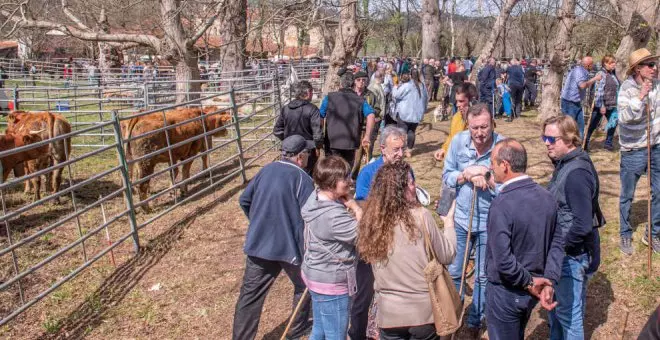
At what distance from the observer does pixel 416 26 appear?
2175 inches

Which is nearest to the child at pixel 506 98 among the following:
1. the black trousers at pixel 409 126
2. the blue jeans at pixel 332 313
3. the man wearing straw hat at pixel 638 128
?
the black trousers at pixel 409 126

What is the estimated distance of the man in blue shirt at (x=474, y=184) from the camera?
381 centimetres

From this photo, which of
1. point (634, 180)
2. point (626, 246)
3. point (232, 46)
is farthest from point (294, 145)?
point (232, 46)

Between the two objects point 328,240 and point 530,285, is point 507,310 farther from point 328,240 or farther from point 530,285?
point 328,240

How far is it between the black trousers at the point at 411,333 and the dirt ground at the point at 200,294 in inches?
66.6

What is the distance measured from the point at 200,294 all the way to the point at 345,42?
6684 mm

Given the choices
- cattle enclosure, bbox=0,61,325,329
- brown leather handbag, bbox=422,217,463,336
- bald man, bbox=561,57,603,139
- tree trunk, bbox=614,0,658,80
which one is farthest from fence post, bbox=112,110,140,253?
tree trunk, bbox=614,0,658,80

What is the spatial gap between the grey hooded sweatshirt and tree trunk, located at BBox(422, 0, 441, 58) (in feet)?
67.6

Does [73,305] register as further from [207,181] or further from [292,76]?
[292,76]

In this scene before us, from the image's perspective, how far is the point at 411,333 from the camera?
9.66 feet

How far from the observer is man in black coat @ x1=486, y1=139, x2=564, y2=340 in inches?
115

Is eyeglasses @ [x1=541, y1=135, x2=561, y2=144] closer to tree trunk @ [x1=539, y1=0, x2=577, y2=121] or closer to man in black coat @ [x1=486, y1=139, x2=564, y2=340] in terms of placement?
man in black coat @ [x1=486, y1=139, x2=564, y2=340]

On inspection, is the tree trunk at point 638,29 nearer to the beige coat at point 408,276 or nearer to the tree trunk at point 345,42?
the tree trunk at point 345,42

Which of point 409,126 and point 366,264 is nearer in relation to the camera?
point 366,264
